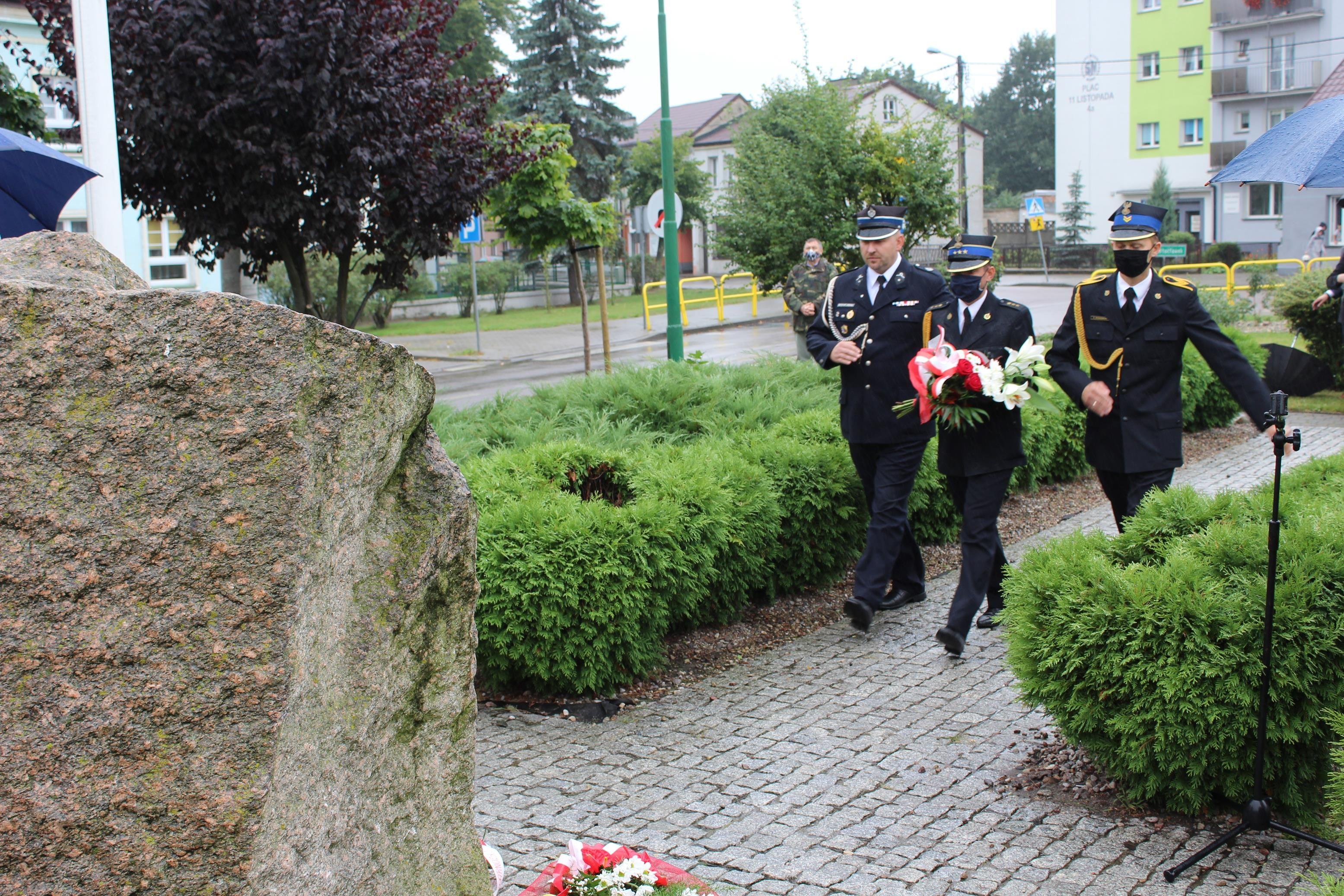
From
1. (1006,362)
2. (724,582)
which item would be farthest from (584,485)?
(1006,362)

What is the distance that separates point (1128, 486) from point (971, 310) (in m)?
1.17

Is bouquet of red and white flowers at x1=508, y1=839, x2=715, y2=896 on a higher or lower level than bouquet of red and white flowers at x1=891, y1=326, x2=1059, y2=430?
lower

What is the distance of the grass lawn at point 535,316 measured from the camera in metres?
33.4

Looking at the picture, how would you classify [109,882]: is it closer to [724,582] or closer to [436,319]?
[724,582]

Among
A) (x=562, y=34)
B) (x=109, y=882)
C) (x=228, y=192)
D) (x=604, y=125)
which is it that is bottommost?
(x=109, y=882)

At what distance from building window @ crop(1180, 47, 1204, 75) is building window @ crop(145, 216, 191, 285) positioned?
4257cm

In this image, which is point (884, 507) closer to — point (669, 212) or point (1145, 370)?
point (1145, 370)

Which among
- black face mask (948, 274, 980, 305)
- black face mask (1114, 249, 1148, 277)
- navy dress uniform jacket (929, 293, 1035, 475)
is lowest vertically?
navy dress uniform jacket (929, 293, 1035, 475)

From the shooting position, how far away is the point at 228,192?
1055 cm

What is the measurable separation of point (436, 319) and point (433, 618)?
118ft

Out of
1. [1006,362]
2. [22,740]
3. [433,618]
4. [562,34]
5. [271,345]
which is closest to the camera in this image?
[22,740]

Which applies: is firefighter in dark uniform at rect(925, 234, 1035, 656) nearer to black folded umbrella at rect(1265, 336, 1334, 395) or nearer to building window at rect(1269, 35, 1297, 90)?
black folded umbrella at rect(1265, 336, 1334, 395)

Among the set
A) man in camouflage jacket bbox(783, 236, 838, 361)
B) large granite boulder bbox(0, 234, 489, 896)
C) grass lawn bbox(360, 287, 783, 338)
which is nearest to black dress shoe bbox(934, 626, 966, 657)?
large granite boulder bbox(0, 234, 489, 896)

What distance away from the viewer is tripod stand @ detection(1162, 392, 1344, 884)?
3.60m
